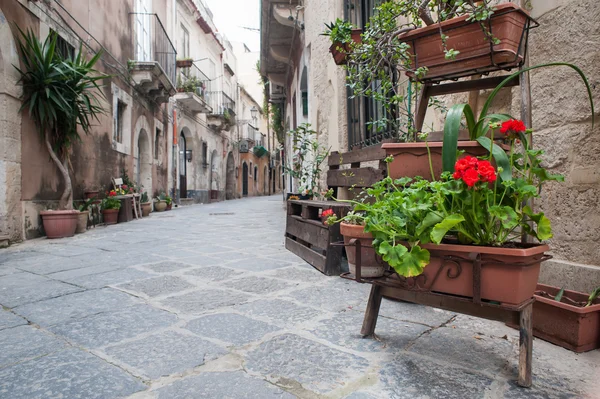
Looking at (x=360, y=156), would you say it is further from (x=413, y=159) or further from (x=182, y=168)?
(x=182, y=168)

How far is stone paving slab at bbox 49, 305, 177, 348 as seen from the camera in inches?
67.3

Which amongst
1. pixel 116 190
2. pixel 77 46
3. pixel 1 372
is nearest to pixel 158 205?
pixel 116 190

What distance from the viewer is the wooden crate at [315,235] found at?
2.85m

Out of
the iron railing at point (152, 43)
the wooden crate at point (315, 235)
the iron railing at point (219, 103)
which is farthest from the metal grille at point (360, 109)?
the iron railing at point (219, 103)

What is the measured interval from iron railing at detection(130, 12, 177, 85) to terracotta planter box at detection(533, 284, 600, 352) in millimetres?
10010

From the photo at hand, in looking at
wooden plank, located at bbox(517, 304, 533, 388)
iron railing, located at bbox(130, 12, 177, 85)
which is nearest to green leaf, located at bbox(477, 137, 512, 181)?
wooden plank, located at bbox(517, 304, 533, 388)

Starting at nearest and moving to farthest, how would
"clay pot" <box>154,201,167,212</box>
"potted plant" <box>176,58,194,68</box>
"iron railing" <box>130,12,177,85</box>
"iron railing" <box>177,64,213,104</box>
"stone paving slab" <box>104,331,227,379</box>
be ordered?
"stone paving slab" <box>104,331,227,379</box> < "iron railing" <box>130,12,177,85</box> < "clay pot" <box>154,201,167,212</box> < "potted plant" <box>176,58,194,68</box> < "iron railing" <box>177,64,213,104</box>

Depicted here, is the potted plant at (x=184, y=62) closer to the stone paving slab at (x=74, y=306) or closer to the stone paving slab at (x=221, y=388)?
the stone paving slab at (x=74, y=306)

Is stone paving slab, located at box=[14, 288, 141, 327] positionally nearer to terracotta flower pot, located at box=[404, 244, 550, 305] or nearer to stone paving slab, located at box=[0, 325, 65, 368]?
stone paving slab, located at box=[0, 325, 65, 368]

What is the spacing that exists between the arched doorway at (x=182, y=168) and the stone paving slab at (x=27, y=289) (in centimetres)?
1227

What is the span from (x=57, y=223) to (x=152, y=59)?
682 cm

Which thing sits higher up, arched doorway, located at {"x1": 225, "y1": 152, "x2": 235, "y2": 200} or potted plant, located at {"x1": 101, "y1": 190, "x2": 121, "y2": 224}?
arched doorway, located at {"x1": 225, "y1": 152, "x2": 235, "y2": 200}

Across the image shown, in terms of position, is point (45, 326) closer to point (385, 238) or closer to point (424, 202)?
point (385, 238)

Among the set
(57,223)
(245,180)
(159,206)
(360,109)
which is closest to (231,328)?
(360,109)
